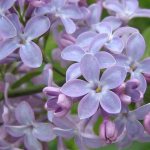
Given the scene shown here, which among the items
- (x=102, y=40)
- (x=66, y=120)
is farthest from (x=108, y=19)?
(x=66, y=120)

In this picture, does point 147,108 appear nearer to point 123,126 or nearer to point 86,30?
point 123,126

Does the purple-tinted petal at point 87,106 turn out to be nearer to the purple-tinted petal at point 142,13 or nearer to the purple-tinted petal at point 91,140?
the purple-tinted petal at point 91,140

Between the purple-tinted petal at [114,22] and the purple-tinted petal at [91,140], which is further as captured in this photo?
the purple-tinted petal at [114,22]

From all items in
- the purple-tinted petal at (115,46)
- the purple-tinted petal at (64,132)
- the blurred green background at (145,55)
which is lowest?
the blurred green background at (145,55)

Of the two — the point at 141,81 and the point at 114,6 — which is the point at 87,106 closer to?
the point at 141,81

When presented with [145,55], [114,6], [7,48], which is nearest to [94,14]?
[114,6]

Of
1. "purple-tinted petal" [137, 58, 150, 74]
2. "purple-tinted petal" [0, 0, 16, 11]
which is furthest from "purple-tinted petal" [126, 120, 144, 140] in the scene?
"purple-tinted petal" [0, 0, 16, 11]

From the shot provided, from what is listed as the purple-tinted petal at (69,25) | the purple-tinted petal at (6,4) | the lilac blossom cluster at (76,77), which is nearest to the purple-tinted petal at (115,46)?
the lilac blossom cluster at (76,77)

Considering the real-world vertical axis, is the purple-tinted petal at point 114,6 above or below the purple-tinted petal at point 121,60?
below

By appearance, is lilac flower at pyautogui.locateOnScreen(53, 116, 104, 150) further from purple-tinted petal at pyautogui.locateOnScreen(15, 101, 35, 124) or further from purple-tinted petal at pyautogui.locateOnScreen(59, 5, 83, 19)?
purple-tinted petal at pyautogui.locateOnScreen(59, 5, 83, 19)
